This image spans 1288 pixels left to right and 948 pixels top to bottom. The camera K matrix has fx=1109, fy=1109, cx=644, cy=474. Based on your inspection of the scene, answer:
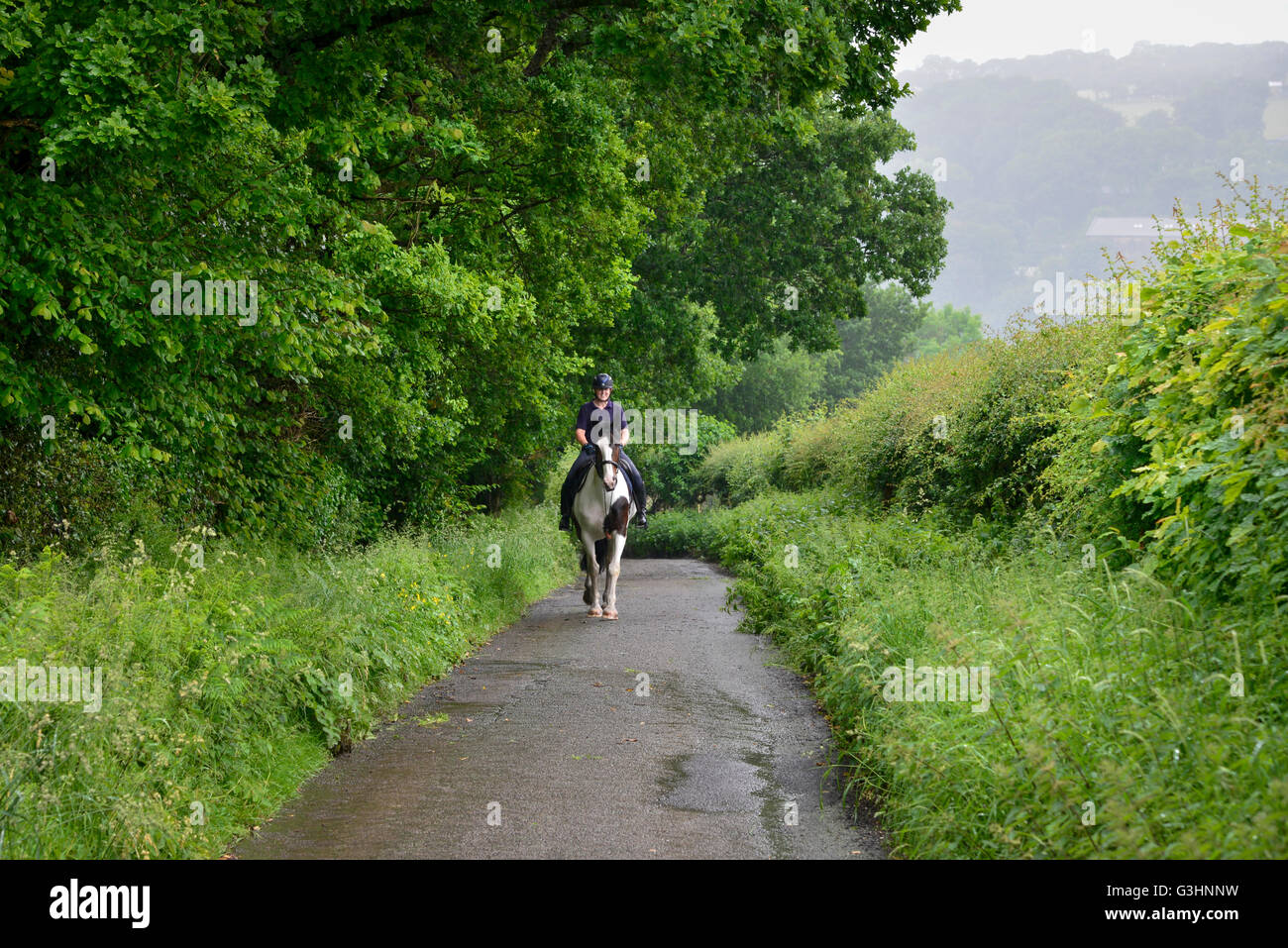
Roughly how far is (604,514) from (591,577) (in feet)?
3.89

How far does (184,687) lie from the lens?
20.3 ft

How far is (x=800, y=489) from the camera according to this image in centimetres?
3000

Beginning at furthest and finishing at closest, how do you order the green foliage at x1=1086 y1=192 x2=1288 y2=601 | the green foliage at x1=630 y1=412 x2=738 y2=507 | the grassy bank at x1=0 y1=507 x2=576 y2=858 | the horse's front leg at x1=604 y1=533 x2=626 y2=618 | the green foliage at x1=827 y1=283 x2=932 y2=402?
the green foliage at x1=827 y1=283 x2=932 y2=402
the green foliage at x1=630 y1=412 x2=738 y2=507
the horse's front leg at x1=604 y1=533 x2=626 y2=618
the green foliage at x1=1086 y1=192 x2=1288 y2=601
the grassy bank at x1=0 y1=507 x2=576 y2=858

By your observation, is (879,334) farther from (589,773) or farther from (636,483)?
(589,773)

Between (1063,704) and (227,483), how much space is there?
32.3ft

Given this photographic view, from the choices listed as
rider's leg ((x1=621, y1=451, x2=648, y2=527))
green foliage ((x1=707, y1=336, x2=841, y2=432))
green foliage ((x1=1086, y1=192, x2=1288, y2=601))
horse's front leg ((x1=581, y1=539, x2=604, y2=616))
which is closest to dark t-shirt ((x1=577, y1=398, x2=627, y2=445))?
rider's leg ((x1=621, y1=451, x2=648, y2=527))

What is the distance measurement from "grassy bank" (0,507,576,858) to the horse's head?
16.0ft

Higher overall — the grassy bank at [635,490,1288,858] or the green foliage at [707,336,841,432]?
the green foliage at [707,336,841,432]

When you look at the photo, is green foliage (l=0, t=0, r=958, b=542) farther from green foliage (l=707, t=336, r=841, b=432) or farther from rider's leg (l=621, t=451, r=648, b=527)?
green foliage (l=707, t=336, r=841, b=432)

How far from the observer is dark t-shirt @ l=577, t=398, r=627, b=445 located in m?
15.7

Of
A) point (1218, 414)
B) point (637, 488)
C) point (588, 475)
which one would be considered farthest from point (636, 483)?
point (1218, 414)

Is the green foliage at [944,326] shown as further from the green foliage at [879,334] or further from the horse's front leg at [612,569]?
the horse's front leg at [612,569]

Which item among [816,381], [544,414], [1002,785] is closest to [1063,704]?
[1002,785]
